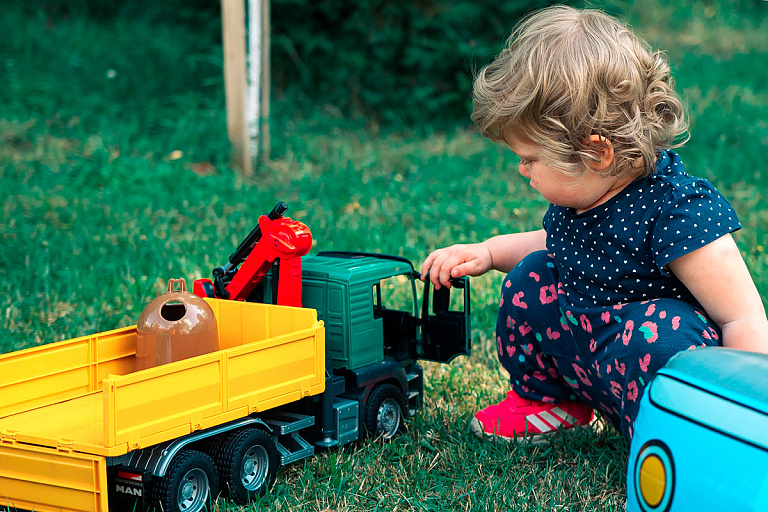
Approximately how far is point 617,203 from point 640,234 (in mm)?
104

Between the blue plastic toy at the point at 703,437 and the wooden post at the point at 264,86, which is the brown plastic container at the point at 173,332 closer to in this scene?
the blue plastic toy at the point at 703,437

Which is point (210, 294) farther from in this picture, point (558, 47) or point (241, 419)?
point (558, 47)

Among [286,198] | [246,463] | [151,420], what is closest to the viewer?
[151,420]

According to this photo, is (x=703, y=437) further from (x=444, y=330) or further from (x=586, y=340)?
(x=444, y=330)

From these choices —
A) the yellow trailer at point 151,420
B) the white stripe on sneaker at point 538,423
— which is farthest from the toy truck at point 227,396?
the white stripe on sneaker at point 538,423

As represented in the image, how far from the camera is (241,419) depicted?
6.56 ft

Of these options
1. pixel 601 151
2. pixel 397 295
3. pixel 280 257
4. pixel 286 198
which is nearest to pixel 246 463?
pixel 280 257

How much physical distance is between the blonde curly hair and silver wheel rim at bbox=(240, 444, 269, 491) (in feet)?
3.08

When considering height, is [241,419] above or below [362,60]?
below

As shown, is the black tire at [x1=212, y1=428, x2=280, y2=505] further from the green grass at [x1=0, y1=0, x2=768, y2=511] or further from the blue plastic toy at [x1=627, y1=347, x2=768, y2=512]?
the blue plastic toy at [x1=627, y1=347, x2=768, y2=512]

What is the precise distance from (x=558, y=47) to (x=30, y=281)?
2.43m

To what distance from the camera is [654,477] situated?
4.83ft

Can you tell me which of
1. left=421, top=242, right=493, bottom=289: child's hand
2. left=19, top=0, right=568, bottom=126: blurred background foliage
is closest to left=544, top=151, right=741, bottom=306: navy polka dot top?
left=421, top=242, right=493, bottom=289: child's hand

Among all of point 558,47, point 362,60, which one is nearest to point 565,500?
point 558,47
